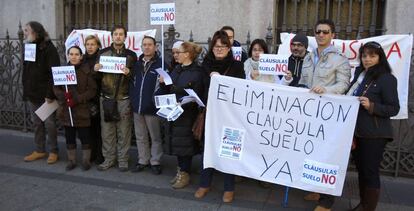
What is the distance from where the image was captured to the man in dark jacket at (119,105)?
577 cm

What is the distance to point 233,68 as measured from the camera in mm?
5004

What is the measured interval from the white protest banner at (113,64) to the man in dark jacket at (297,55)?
2.18 meters

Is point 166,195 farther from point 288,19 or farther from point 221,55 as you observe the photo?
point 288,19

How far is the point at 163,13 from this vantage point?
578 cm

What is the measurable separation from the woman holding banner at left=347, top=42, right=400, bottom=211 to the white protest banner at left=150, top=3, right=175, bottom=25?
254 centimetres

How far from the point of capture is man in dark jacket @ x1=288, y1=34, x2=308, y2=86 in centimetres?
499

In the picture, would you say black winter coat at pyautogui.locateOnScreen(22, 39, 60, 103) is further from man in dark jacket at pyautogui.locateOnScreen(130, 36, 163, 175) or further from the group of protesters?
man in dark jacket at pyautogui.locateOnScreen(130, 36, 163, 175)

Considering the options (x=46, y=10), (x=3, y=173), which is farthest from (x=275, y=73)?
(x=46, y=10)

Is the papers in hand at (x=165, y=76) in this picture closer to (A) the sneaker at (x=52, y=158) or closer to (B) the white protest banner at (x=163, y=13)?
(B) the white protest banner at (x=163, y=13)

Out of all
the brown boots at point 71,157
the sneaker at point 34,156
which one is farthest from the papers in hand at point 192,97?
the sneaker at point 34,156

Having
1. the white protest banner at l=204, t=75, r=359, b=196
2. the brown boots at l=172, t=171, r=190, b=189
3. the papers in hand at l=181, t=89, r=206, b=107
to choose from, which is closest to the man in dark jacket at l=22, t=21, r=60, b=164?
the brown boots at l=172, t=171, r=190, b=189

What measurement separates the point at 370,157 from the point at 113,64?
11.0 feet

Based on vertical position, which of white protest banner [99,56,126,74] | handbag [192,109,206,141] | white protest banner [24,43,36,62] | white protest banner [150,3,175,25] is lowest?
handbag [192,109,206,141]

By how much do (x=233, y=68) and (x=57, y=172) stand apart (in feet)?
9.64
